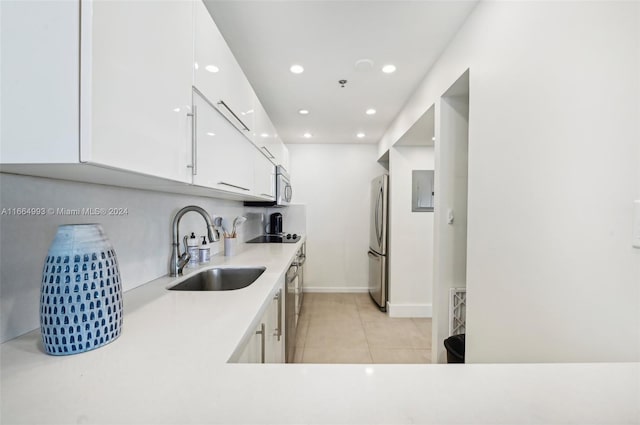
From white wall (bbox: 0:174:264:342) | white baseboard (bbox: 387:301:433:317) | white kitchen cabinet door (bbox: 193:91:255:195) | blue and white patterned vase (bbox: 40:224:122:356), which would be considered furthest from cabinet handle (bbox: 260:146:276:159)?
white baseboard (bbox: 387:301:433:317)

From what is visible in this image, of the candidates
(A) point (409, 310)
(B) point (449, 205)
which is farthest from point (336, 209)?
(B) point (449, 205)

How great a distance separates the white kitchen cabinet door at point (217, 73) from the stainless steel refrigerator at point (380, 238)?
7.60 feet

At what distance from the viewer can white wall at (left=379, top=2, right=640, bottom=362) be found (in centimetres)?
77

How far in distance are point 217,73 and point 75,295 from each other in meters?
1.12

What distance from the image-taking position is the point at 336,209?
4.48m

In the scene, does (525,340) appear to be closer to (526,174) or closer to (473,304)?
(473,304)

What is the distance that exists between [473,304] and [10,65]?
77.5 inches

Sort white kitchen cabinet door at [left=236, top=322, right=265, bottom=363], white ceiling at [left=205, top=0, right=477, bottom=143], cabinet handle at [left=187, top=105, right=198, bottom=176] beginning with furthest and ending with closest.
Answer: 1. white ceiling at [left=205, top=0, right=477, bottom=143]
2. cabinet handle at [left=187, top=105, right=198, bottom=176]
3. white kitchen cabinet door at [left=236, top=322, right=265, bottom=363]

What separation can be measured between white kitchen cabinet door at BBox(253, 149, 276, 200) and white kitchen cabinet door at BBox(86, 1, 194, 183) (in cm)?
110

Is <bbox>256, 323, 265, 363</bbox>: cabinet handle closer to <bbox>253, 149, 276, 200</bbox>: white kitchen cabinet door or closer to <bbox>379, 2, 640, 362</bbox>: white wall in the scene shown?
<bbox>379, 2, 640, 362</bbox>: white wall

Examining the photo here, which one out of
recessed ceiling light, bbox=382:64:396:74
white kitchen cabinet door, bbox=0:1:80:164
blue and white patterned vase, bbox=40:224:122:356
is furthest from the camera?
recessed ceiling light, bbox=382:64:396:74

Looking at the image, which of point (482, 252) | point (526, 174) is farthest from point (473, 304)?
point (526, 174)

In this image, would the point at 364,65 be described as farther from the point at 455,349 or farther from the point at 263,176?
the point at 455,349

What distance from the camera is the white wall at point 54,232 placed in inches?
29.9
